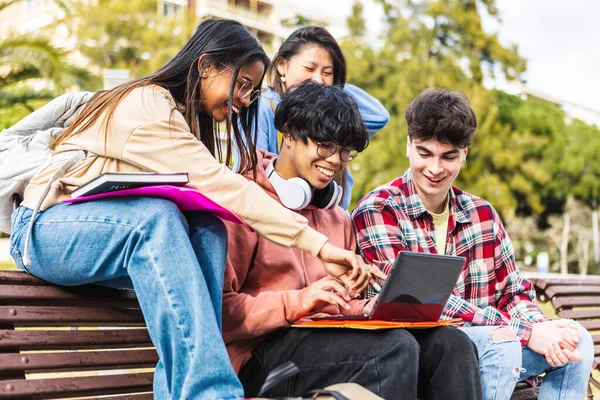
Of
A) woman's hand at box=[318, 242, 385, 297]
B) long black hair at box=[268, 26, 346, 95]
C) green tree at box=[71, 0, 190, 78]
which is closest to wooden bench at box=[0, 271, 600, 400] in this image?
woman's hand at box=[318, 242, 385, 297]

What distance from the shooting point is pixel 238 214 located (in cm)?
263

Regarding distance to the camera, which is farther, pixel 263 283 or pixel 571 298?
pixel 571 298

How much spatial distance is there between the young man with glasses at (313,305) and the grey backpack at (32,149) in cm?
72

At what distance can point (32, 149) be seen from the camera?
2.87m

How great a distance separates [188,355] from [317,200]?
110 centimetres

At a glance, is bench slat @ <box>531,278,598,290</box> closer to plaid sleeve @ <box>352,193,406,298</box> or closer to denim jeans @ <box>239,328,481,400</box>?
plaid sleeve @ <box>352,193,406,298</box>

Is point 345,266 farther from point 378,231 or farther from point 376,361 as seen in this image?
point 378,231

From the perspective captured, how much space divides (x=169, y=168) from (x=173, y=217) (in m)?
0.30

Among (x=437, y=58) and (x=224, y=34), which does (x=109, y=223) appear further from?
(x=437, y=58)

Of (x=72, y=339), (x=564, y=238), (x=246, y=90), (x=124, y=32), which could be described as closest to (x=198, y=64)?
(x=246, y=90)

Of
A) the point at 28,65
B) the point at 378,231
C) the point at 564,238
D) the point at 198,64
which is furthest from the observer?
the point at 564,238

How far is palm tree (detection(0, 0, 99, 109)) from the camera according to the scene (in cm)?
1244

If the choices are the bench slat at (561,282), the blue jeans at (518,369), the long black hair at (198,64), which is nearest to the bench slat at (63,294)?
the long black hair at (198,64)

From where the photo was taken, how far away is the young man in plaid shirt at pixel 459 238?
3396 millimetres
